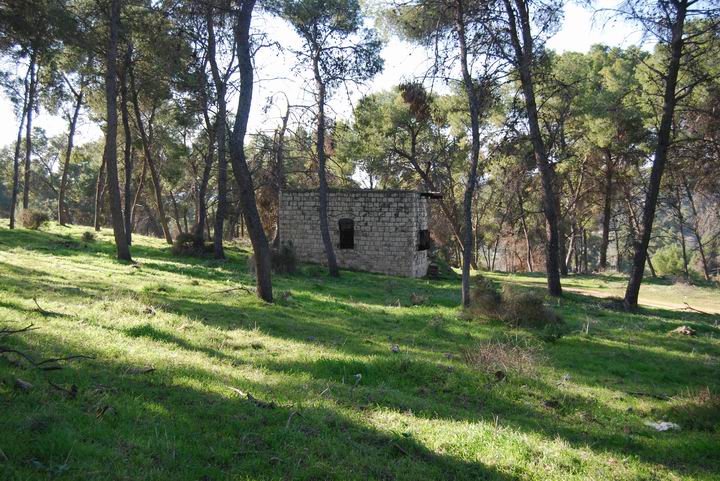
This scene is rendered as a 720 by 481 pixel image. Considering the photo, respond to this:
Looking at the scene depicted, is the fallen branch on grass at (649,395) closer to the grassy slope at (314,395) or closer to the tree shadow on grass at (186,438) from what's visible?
the grassy slope at (314,395)

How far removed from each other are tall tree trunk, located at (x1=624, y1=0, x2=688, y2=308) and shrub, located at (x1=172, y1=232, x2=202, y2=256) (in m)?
15.1

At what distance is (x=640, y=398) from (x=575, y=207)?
25576 mm

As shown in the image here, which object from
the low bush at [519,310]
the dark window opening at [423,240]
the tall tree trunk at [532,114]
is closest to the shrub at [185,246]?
the dark window opening at [423,240]

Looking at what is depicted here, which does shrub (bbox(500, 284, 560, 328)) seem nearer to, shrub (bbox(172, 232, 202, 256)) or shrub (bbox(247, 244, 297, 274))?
shrub (bbox(247, 244, 297, 274))

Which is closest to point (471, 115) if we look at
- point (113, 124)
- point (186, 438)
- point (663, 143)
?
point (663, 143)

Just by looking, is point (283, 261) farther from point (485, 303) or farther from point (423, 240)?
point (485, 303)

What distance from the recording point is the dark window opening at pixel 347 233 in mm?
21781

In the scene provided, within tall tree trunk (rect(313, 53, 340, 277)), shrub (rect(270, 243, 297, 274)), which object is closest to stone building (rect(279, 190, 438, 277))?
tall tree trunk (rect(313, 53, 340, 277))

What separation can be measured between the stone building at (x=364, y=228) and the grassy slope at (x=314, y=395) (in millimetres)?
10575

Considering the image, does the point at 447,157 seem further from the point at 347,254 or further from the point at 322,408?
the point at 322,408

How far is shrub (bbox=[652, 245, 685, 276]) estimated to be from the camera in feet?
148

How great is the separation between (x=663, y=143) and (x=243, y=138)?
10743 millimetres

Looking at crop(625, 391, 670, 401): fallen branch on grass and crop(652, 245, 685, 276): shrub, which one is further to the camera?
crop(652, 245, 685, 276): shrub

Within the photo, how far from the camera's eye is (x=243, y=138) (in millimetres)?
9703
